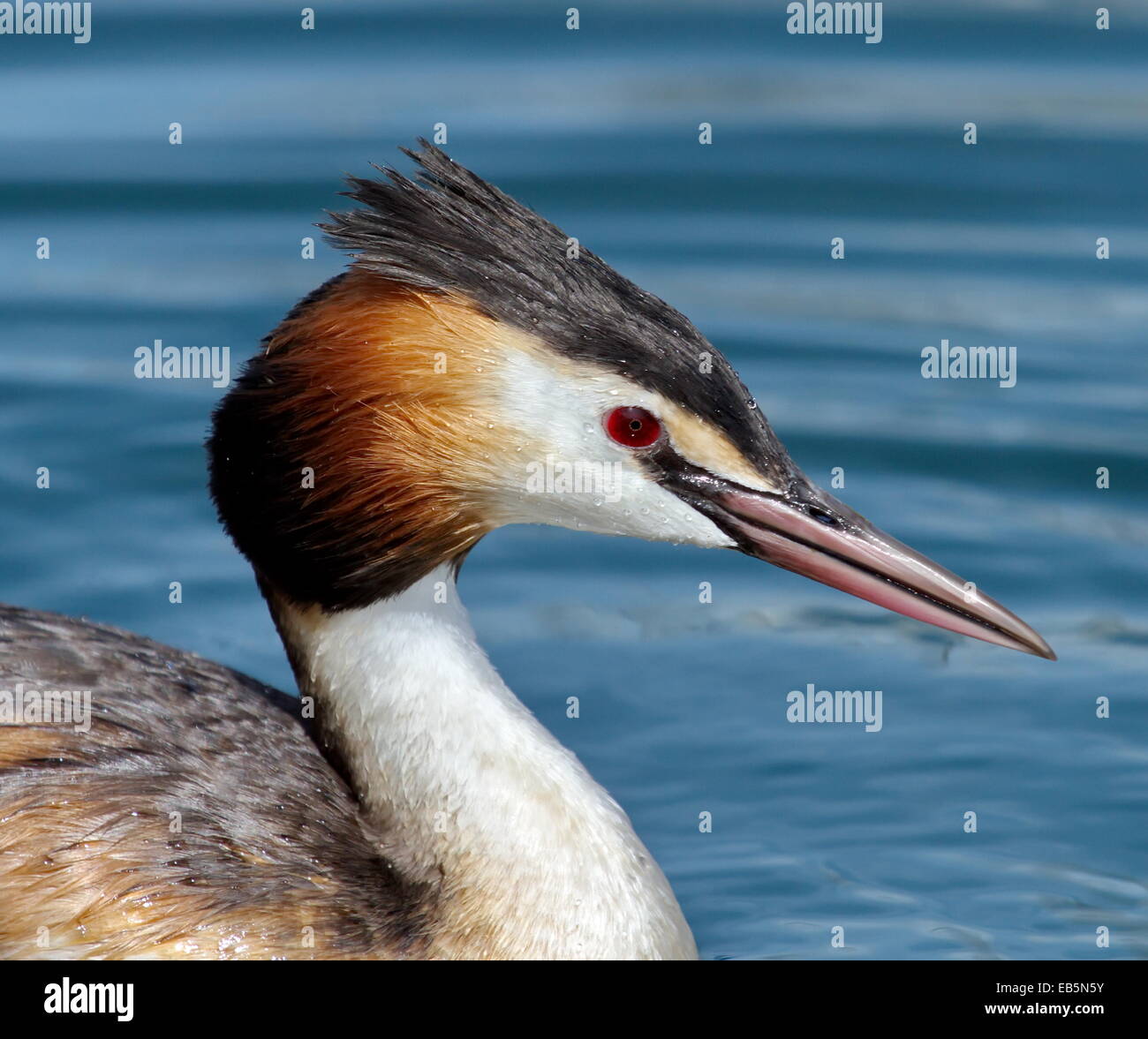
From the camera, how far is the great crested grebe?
5.33 metres

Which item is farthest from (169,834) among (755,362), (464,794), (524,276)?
(755,362)

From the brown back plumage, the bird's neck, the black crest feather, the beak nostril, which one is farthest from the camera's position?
the bird's neck

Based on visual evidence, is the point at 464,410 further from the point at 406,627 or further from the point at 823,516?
the point at 823,516

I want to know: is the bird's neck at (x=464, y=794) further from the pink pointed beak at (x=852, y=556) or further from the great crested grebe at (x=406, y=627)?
the pink pointed beak at (x=852, y=556)

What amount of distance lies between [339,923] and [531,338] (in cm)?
157

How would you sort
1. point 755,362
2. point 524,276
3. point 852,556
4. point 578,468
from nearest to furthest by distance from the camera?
point 524,276
point 578,468
point 852,556
point 755,362

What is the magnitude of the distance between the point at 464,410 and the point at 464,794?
1080 mm

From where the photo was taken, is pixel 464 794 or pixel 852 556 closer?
pixel 852 556

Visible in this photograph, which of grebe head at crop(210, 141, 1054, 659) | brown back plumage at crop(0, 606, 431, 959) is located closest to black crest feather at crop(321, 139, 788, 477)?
grebe head at crop(210, 141, 1054, 659)

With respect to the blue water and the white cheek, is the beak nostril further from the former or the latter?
the blue water

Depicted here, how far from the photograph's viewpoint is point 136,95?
35.4 feet

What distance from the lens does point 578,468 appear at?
17.9 ft

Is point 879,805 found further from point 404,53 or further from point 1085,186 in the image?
point 404,53

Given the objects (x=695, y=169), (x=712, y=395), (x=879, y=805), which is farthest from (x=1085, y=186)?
(x=712, y=395)
